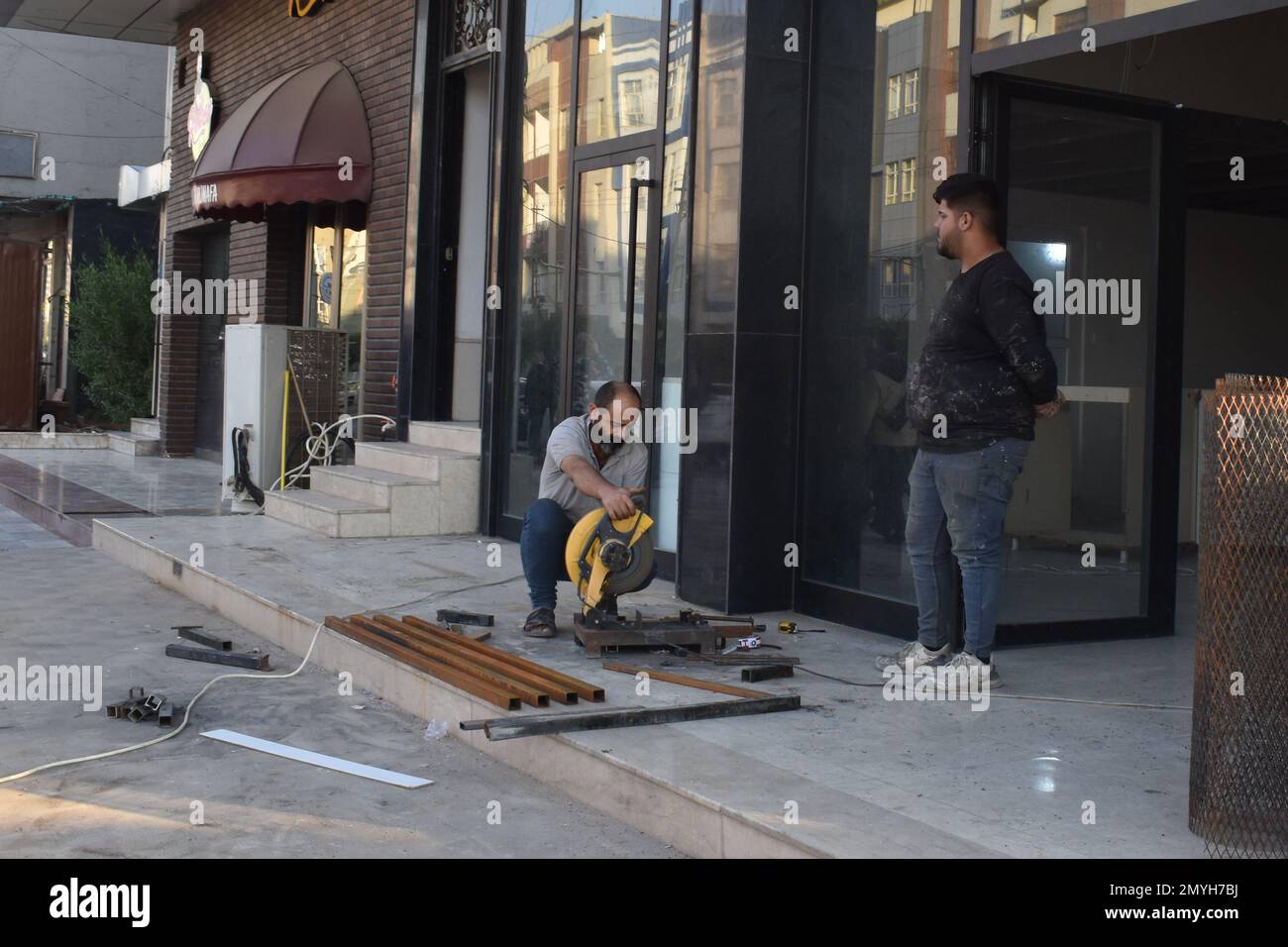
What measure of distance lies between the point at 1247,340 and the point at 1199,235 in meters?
0.94

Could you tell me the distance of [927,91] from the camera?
20.0 feet

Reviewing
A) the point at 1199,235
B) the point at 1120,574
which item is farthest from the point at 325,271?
the point at 1120,574

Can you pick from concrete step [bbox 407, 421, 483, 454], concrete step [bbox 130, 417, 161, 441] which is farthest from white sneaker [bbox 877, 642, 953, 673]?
concrete step [bbox 130, 417, 161, 441]

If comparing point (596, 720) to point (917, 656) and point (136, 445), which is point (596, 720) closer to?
point (917, 656)

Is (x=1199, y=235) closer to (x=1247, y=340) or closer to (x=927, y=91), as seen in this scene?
(x=1247, y=340)

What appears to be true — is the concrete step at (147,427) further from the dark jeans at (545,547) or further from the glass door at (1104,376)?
the glass door at (1104,376)

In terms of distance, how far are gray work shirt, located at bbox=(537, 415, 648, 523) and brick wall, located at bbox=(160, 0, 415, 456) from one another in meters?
5.23

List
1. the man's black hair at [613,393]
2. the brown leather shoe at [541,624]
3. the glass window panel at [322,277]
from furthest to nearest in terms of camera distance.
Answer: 1. the glass window panel at [322,277]
2. the brown leather shoe at [541,624]
3. the man's black hair at [613,393]

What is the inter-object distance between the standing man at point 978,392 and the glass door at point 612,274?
8.42 feet

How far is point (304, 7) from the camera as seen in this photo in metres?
12.6

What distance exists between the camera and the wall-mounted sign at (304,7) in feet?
41.2

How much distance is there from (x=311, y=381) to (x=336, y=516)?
2.56 metres

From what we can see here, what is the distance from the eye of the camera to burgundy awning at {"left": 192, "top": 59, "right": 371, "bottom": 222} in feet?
37.4

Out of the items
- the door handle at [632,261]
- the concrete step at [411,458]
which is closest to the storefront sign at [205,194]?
Answer: the concrete step at [411,458]
